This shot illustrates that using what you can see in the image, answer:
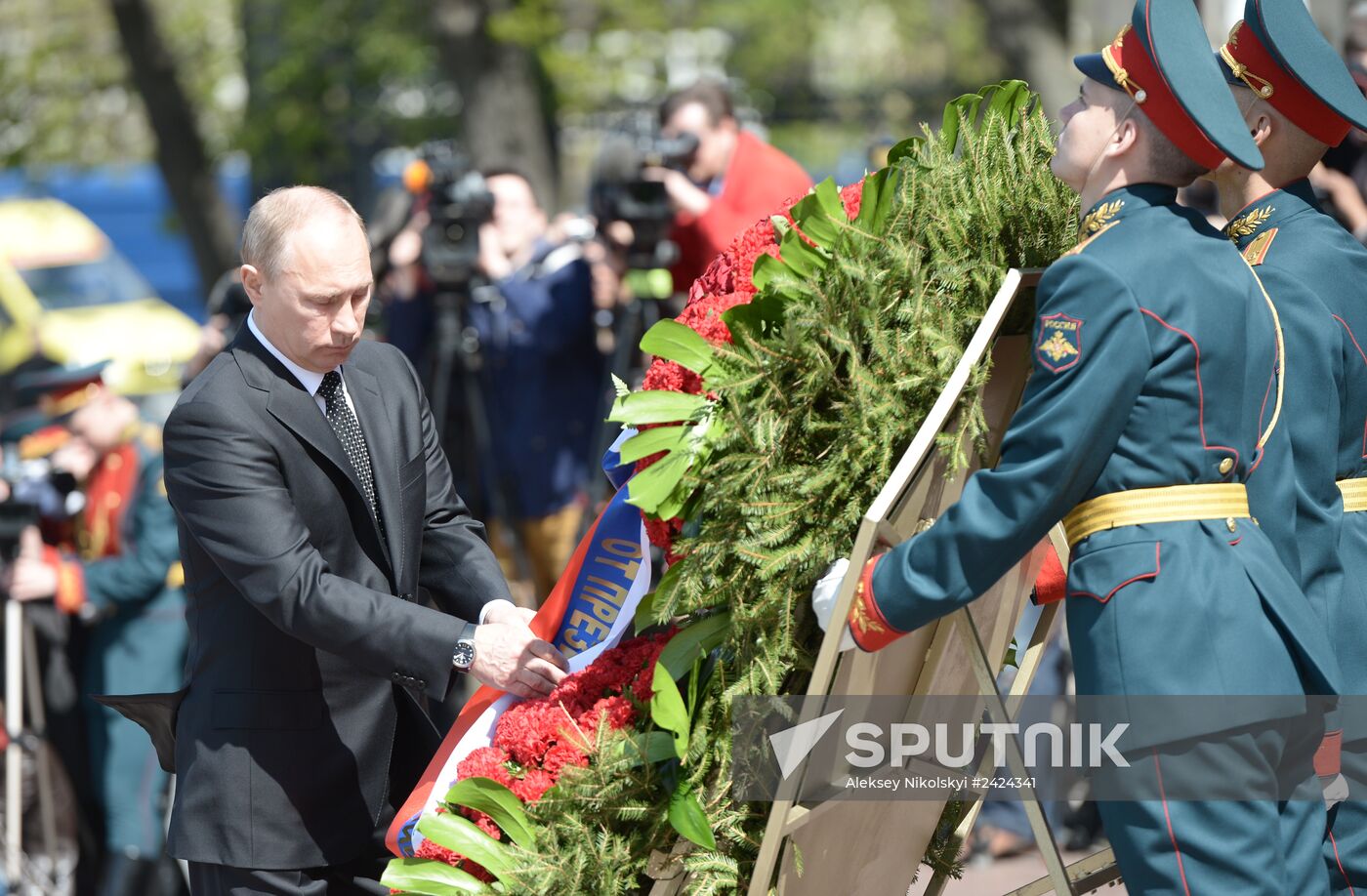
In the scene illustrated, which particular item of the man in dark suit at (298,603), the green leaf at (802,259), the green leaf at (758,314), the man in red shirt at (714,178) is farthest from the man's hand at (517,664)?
the man in red shirt at (714,178)

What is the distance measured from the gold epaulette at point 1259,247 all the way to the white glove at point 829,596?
1083 mm

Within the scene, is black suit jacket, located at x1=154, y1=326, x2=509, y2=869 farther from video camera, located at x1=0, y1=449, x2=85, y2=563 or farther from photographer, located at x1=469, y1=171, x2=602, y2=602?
photographer, located at x1=469, y1=171, x2=602, y2=602

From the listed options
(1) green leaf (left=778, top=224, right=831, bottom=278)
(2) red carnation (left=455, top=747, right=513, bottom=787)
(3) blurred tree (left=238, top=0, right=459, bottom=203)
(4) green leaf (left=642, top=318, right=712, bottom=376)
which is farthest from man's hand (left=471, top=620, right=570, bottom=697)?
(3) blurred tree (left=238, top=0, right=459, bottom=203)

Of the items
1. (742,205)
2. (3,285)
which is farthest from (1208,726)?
(3,285)

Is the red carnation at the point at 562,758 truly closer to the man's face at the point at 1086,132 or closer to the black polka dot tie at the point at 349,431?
the black polka dot tie at the point at 349,431

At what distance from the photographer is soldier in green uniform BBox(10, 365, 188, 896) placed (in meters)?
5.35

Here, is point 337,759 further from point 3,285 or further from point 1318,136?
point 3,285

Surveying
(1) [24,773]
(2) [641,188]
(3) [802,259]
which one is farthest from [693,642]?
(1) [24,773]

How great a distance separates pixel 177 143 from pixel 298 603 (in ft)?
37.7

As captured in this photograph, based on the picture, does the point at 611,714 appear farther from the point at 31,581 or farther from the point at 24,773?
the point at 24,773

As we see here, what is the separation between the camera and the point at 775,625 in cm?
260

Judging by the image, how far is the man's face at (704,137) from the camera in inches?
228

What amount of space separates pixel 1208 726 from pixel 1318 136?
4.19ft

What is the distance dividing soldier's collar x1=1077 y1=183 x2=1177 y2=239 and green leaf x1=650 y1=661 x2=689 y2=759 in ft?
3.16
